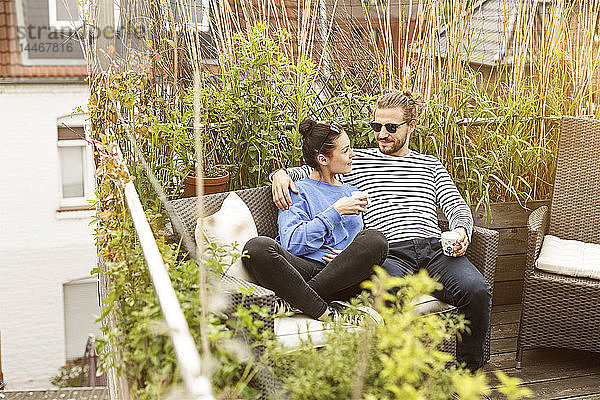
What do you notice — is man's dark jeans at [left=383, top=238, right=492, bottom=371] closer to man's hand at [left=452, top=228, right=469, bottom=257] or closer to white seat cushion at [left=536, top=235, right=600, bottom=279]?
man's hand at [left=452, top=228, right=469, bottom=257]

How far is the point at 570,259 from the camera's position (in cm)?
281

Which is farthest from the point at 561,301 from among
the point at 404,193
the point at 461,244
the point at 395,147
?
the point at 395,147

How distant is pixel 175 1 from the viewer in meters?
3.24

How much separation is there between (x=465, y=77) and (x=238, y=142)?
125cm

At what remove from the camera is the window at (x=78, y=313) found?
13.1 m

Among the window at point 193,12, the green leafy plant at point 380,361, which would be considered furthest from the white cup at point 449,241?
the window at point 193,12

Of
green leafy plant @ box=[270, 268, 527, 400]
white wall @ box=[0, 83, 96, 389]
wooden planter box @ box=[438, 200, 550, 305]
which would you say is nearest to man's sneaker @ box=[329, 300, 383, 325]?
green leafy plant @ box=[270, 268, 527, 400]

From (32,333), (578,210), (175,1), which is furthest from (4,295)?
(578,210)

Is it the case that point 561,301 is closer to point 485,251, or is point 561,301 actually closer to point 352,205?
point 485,251

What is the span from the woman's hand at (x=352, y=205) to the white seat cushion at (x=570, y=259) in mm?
865

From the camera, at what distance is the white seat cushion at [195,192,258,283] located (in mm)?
2312

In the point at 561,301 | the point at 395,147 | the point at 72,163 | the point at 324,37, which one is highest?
the point at 324,37

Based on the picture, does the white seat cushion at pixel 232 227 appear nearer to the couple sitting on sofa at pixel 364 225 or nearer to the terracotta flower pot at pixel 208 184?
the couple sitting on sofa at pixel 364 225

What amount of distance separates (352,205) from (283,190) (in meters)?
0.29
